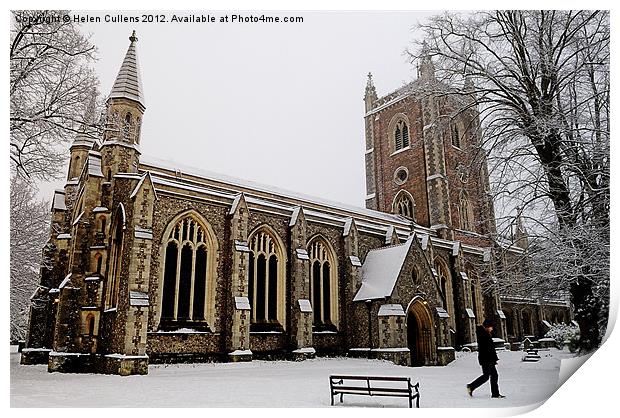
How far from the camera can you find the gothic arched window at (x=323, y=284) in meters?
13.4

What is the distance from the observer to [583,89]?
7.68 metres

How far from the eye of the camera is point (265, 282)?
1280 cm

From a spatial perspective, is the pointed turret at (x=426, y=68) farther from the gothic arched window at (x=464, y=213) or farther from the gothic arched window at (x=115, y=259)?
the gothic arched window at (x=115, y=259)

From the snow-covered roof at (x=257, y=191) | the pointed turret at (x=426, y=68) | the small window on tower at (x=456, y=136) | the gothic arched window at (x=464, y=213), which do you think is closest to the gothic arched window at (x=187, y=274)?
the snow-covered roof at (x=257, y=191)

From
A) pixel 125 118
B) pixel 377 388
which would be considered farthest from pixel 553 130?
pixel 125 118

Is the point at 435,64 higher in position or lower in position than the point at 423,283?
higher

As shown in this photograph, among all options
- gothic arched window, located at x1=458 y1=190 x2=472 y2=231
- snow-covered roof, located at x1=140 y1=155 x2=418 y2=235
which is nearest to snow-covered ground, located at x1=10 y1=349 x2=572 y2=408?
gothic arched window, located at x1=458 y1=190 x2=472 y2=231

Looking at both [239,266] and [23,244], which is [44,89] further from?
[239,266]

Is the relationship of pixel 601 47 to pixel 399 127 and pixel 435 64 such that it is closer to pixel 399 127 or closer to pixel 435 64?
pixel 435 64

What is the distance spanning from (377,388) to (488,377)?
1629 millimetres

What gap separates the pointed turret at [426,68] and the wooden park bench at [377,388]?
5.42 m

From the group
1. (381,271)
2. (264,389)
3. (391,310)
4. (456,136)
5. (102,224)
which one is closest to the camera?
(264,389)

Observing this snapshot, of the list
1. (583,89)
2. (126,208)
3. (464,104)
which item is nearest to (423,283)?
(464,104)

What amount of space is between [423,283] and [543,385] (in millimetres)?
6321
